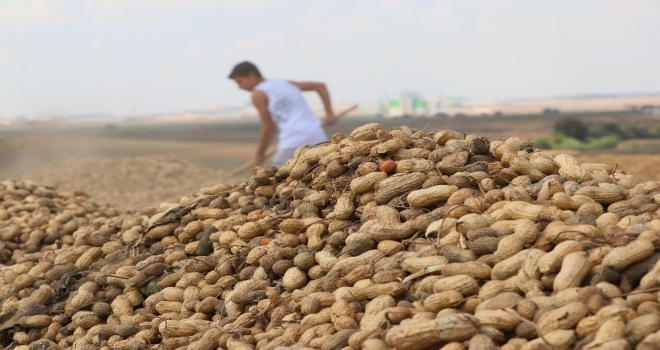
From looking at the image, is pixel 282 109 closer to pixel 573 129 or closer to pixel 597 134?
pixel 597 134

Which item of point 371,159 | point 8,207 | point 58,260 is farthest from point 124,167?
point 371,159

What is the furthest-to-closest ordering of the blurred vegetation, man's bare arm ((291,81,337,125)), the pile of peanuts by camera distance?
the blurred vegetation < man's bare arm ((291,81,337,125)) < the pile of peanuts

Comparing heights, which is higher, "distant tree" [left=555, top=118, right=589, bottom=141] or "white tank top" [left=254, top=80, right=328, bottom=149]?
"white tank top" [left=254, top=80, right=328, bottom=149]

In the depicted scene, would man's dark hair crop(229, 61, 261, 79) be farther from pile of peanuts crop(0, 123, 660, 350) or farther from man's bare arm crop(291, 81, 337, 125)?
pile of peanuts crop(0, 123, 660, 350)

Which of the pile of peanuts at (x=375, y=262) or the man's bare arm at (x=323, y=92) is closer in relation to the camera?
the pile of peanuts at (x=375, y=262)

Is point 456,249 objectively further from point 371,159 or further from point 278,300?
point 371,159

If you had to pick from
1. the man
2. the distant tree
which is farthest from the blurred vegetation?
the man

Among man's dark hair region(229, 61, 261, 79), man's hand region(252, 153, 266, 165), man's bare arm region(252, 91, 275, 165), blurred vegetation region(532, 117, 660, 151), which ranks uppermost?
man's dark hair region(229, 61, 261, 79)

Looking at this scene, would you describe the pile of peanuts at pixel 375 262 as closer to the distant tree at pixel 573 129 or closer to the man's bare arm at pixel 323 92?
the man's bare arm at pixel 323 92

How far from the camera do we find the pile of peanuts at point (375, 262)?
2.77 metres

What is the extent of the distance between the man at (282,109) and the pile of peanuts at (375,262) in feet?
8.72

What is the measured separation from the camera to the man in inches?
301

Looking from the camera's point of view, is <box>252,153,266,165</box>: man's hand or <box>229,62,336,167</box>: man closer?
<box>229,62,336,167</box>: man

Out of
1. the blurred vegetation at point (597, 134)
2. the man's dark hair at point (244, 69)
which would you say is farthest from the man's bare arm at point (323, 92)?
the blurred vegetation at point (597, 134)
